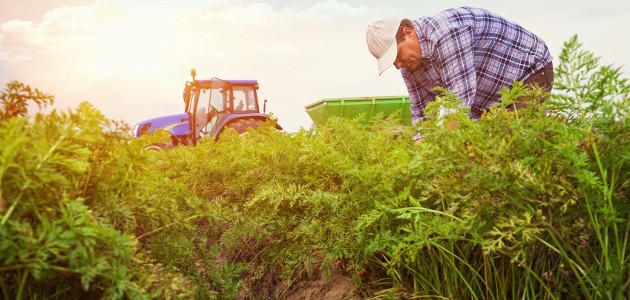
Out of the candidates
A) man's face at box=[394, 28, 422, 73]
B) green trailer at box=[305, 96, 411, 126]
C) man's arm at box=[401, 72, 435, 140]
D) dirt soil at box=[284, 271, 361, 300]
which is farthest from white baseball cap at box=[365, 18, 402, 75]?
green trailer at box=[305, 96, 411, 126]

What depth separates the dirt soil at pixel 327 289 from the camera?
3622mm

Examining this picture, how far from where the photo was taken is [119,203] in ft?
6.86

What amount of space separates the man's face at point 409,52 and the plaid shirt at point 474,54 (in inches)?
1.7

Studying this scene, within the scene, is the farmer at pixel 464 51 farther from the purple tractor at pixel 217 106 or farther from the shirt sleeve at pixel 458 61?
the purple tractor at pixel 217 106

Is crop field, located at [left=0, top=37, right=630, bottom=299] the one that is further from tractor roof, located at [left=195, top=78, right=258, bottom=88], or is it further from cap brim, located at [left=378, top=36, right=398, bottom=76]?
tractor roof, located at [left=195, top=78, right=258, bottom=88]

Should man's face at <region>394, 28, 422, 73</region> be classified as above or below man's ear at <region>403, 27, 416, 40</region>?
below

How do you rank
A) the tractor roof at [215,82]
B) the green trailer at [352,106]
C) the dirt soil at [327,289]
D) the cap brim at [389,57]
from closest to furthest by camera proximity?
the dirt soil at [327,289], the cap brim at [389,57], the green trailer at [352,106], the tractor roof at [215,82]

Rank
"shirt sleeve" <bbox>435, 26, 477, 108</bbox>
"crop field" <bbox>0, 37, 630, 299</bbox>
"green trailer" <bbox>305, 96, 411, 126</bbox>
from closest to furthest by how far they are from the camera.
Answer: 1. "crop field" <bbox>0, 37, 630, 299</bbox>
2. "shirt sleeve" <bbox>435, 26, 477, 108</bbox>
3. "green trailer" <bbox>305, 96, 411, 126</bbox>

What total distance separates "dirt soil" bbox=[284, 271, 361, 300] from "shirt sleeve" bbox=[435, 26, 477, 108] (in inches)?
65.6

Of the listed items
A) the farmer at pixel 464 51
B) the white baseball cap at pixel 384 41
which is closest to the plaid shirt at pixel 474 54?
the farmer at pixel 464 51

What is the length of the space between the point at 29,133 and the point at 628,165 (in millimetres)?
1949

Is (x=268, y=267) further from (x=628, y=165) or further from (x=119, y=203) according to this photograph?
(x=628, y=165)

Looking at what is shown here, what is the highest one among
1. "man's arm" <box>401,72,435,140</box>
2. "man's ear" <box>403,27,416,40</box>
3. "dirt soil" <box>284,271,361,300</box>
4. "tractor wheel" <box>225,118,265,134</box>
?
"man's ear" <box>403,27,416,40</box>

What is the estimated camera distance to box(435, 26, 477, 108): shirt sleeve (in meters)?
4.66
